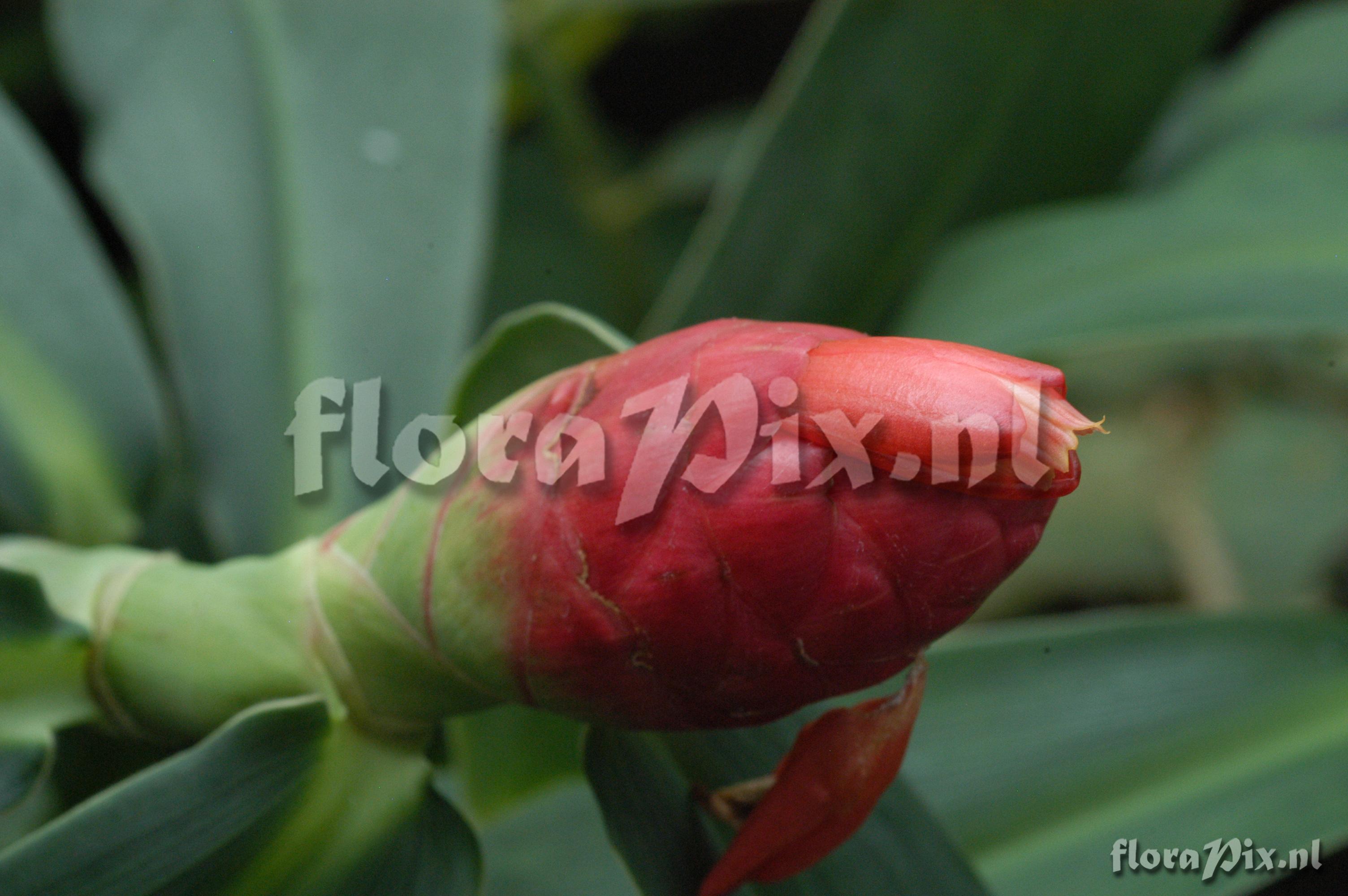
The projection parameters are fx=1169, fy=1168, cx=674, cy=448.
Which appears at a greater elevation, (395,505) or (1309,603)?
(395,505)

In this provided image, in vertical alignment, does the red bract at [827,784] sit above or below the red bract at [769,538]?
below

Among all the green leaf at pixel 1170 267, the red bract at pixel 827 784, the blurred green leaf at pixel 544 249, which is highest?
the green leaf at pixel 1170 267

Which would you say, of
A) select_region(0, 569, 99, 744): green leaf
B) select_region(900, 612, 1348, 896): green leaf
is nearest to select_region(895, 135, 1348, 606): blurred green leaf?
select_region(900, 612, 1348, 896): green leaf

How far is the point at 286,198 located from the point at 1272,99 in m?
0.82

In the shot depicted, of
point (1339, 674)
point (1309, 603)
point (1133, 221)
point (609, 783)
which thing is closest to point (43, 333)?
point (609, 783)

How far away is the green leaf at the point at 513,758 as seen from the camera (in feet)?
2.39

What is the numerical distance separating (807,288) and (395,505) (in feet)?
1.29

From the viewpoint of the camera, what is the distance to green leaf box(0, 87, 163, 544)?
68 cm

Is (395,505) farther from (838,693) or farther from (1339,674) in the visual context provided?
(1339,674)

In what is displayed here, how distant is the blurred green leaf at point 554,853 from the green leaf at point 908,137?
0.97ft

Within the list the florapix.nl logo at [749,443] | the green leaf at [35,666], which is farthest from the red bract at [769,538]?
the green leaf at [35,666]

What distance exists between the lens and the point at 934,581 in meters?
0.35

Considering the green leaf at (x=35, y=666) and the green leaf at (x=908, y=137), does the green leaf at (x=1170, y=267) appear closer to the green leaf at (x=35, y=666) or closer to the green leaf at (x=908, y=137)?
the green leaf at (x=908, y=137)

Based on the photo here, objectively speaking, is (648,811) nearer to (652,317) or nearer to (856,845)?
(856,845)
